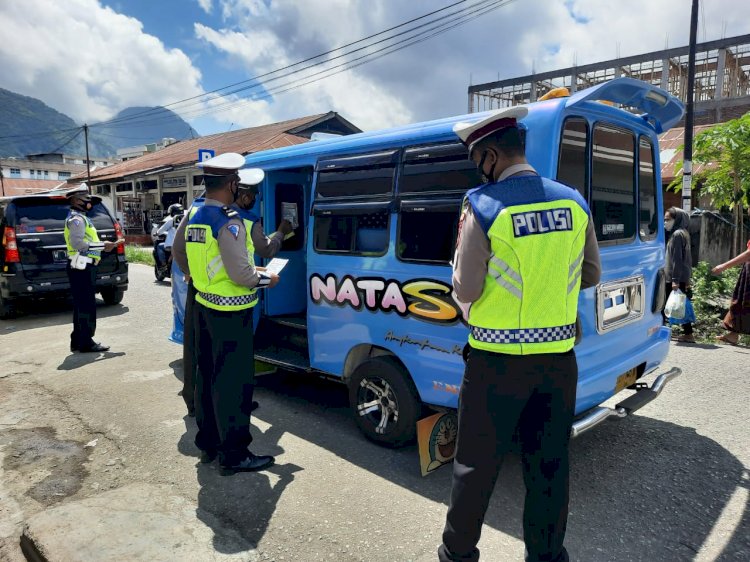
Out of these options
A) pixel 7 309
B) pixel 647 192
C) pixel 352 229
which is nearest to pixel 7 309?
pixel 7 309

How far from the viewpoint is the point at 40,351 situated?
6.56 metres

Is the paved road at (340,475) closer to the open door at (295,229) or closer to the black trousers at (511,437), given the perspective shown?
the black trousers at (511,437)

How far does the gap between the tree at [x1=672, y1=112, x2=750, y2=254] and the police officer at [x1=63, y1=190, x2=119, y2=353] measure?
31.8 feet

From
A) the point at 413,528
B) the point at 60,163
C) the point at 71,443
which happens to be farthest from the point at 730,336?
the point at 60,163

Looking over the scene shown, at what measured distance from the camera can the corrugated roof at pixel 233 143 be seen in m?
21.0

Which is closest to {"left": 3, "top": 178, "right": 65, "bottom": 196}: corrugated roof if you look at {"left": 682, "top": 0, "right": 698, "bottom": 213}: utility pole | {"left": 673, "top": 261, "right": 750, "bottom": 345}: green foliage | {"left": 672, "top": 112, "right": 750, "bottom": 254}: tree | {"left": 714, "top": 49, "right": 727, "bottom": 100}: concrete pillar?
{"left": 714, "top": 49, "right": 727, "bottom": 100}: concrete pillar

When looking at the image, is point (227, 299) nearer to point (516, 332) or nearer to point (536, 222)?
point (516, 332)

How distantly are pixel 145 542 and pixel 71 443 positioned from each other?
171 centimetres

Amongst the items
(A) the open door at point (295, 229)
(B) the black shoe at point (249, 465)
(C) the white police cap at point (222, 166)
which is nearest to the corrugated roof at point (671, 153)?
(A) the open door at point (295, 229)

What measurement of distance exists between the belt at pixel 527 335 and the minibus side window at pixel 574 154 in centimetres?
114

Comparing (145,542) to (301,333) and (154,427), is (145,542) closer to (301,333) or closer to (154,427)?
(154,427)

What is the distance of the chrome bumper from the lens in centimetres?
271

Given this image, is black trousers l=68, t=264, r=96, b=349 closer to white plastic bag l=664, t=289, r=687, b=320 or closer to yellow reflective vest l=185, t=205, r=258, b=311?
yellow reflective vest l=185, t=205, r=258, b=311

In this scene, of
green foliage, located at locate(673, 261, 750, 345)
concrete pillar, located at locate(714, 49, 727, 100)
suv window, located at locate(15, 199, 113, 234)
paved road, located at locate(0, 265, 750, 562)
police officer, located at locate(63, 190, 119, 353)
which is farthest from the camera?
concrete pillar, located at locate(714, 49, 727, 100)
